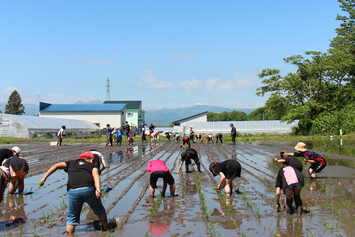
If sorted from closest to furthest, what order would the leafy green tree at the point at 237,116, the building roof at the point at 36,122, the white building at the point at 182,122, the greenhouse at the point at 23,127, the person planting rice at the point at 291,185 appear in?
the person planting rice at the point at 291,185 → the greenhouse at the point at 23,127 → the building roof at the point at 36,122 → the white building at the point at 182,122 → the leafy green tree at the point at 237,116

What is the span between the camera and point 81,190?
15.4 feet

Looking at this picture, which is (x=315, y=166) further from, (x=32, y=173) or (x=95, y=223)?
(x=32, y=173)

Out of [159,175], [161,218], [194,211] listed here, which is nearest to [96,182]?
[161,218]

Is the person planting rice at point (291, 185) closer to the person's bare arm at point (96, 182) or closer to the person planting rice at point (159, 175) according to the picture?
the person planting rice at point (159, 175)

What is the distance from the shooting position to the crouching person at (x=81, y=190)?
15.5 feet

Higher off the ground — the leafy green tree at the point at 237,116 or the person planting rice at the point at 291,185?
the leafy green tree at the point at 237,116

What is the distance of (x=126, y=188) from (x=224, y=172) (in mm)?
2718

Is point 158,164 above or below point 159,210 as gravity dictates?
above

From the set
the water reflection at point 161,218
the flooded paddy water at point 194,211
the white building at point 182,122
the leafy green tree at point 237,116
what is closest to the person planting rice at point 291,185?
the flooded paddy water at point 194,211

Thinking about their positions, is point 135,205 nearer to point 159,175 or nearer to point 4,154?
point 159,175

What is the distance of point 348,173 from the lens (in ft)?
34.2

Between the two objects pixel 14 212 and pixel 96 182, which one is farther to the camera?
pixel 14 212

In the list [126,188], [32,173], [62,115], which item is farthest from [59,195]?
[62,115]

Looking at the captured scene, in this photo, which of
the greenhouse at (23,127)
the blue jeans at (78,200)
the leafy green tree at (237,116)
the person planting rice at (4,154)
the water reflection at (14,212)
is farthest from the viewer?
the leafy green tree at (237,116)
